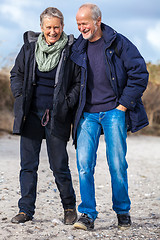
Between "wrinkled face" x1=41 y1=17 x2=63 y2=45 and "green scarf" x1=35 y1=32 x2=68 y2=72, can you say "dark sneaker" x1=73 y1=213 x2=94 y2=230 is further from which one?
"wrinkled face" x1=41 y1=17 x2=63 y2=45

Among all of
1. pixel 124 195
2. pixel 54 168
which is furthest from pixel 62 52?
pixel 124 195

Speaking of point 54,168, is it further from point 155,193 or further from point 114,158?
point 155,193

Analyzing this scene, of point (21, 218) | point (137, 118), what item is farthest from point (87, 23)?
point (21, 218)

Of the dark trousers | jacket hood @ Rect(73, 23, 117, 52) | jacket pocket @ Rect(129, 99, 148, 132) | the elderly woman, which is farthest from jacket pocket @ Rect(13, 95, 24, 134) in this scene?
jacket pocket @ Rect(129, 99, 148, 132)

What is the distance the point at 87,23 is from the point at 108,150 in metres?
1.27

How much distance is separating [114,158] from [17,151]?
5.32 m

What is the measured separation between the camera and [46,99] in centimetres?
403

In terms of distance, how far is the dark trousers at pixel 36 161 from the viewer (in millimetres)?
4051

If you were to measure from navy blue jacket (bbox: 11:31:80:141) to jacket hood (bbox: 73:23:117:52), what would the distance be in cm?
7

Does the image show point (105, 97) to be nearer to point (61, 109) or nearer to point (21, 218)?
point (61, 109)

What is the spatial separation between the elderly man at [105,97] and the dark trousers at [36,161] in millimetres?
157

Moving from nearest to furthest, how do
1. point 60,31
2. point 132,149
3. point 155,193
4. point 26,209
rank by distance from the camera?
point 60,31 < point 26,209 < point 155,193 < point 132,149

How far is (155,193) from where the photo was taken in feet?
21.6

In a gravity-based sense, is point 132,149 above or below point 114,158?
below
